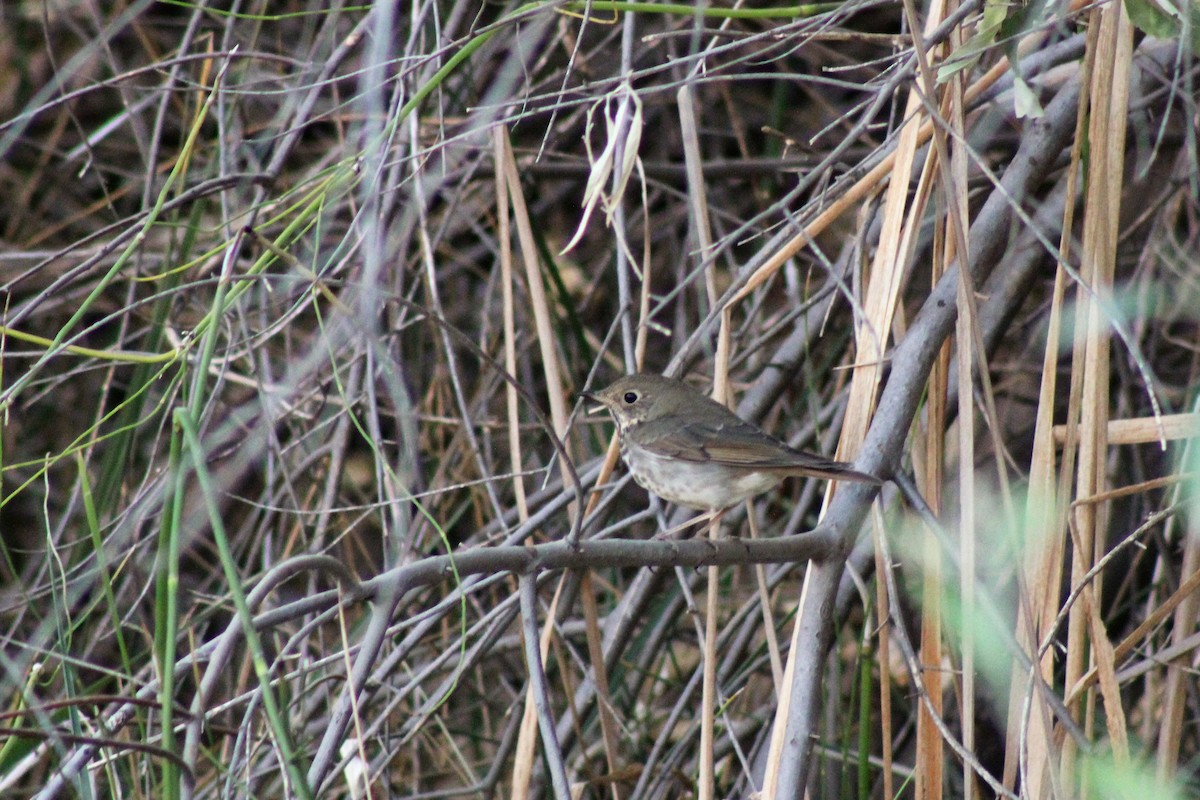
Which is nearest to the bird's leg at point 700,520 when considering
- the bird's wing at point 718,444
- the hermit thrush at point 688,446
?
the hermit thrush at point 688,446

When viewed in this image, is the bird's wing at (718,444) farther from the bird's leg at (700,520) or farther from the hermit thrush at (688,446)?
the bird's leg at (700,520)

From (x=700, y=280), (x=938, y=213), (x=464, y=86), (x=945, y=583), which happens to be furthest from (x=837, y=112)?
(x=945, y=583)

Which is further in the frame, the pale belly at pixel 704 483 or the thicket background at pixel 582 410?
the pale belly at pixel 704 483

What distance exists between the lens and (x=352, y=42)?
9.22 feet

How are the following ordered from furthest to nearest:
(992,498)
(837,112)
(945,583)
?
(837,112)
(992,498)
(945,583)

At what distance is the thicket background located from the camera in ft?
6.79

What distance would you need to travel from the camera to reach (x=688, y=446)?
3.31 metres

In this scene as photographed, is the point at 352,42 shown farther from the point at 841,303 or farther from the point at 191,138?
the point at 841,303

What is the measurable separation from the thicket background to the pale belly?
10cm

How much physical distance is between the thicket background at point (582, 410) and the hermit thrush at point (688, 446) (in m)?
0.13

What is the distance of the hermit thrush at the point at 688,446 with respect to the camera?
123 inches

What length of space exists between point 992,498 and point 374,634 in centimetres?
222

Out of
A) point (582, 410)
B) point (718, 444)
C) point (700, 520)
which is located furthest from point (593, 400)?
point (700, 520)

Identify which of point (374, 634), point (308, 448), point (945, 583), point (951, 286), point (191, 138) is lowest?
point (308, 448)
